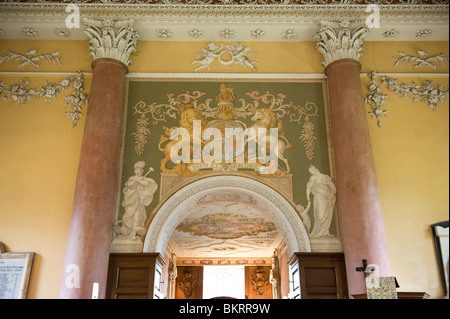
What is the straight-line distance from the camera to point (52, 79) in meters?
9.61

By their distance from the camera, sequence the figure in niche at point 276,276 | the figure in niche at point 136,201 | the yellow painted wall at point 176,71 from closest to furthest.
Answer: the yellow painted wall at point 176,71 < the figure in niche at point 136,201 < the figure in niche at point 276,276

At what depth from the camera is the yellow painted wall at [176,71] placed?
8.16m

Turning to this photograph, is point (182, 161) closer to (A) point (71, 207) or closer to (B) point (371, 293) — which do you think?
(A) point (71, 207)

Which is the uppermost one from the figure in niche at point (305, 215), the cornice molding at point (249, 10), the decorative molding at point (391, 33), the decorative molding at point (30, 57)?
the cornice molding at point (249, 10)

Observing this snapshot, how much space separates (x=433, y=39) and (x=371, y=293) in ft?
21.3

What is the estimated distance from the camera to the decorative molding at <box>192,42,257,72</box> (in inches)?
384

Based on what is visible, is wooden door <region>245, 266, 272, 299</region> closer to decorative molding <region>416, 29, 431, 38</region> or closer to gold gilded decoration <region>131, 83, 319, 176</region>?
gold gilded decoration <region>131, 83, 319, 176</region>

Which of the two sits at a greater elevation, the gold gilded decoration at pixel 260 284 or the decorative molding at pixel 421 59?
the decorative molding at pixel 421 59

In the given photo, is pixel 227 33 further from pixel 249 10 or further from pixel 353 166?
pixel 353 166

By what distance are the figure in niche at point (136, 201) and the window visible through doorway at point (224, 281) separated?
12.7 m

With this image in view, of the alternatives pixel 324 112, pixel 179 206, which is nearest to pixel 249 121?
pixel 324 112

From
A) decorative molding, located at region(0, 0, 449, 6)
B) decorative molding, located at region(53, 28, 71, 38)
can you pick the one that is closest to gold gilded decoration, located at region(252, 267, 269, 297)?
decorative molding, located at region(0, 0, 449, 6)

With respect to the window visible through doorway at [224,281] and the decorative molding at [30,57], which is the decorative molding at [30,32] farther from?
the window visible through doorway at [224,281]

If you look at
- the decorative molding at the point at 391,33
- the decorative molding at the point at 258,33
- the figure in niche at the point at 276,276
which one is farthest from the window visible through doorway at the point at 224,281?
the decorative molding at the point at 391,33
